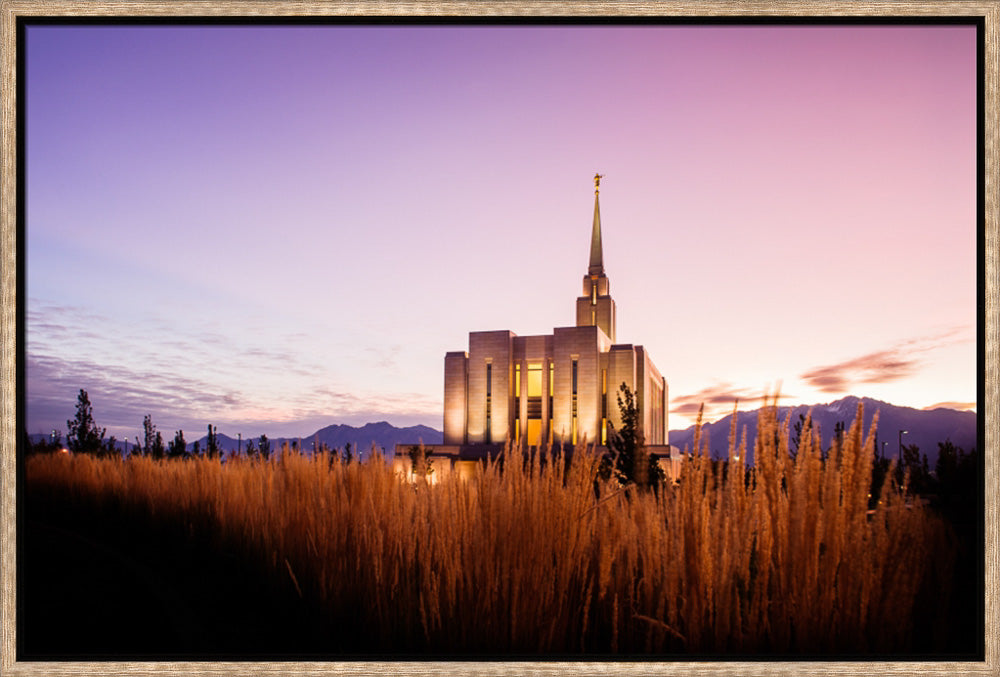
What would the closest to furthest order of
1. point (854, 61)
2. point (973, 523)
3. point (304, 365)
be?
point (973, 523) → point (854, 61) → point (304, 365)

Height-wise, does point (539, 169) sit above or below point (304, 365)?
above

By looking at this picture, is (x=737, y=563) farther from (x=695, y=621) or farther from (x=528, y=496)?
(x=528, y=496)

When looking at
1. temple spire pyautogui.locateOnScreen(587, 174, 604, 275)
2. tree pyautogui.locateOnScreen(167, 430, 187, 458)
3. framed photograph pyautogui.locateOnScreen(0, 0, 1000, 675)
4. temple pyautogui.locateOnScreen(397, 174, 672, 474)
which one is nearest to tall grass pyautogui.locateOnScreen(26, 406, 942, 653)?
framed photograph pyautogui.locateOnScreen(0, 0, 1000, 675)

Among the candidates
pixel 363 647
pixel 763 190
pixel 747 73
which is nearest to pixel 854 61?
pixel 747 73

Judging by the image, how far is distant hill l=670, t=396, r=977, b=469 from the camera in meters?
1.92

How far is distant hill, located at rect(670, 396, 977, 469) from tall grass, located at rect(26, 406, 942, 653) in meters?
0.07

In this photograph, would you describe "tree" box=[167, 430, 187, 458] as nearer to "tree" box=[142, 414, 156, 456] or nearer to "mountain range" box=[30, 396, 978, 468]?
"tree" box=[142, 414, 156, 456]

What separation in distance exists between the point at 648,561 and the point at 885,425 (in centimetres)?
120

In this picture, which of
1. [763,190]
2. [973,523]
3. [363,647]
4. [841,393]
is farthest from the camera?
[763,190]

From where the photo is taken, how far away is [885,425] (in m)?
2.50

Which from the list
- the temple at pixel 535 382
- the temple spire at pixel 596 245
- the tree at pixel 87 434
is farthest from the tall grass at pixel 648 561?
the temple spire at pixel 596 245

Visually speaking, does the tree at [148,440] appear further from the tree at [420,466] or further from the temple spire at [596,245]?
the temple spire at [596,245]

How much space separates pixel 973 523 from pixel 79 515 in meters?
5.26

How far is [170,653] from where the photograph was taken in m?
2.43
